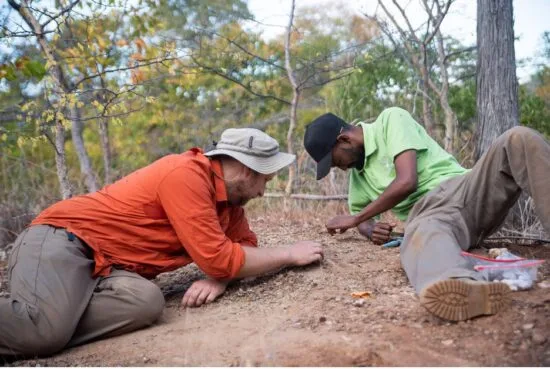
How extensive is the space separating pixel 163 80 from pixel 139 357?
356 inches

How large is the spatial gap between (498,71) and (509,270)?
8.46ft

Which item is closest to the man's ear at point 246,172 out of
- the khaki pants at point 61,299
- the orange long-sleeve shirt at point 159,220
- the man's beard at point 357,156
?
the orange long-sleeve shirt at point 159,220

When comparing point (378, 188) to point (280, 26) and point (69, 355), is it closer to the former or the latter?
point (69, 355)

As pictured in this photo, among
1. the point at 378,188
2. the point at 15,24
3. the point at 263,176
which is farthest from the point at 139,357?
the point at 15,24

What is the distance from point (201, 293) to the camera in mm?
3250

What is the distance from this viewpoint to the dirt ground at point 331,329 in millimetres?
2207

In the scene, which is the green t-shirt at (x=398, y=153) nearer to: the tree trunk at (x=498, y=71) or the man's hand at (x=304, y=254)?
the man's hand at (x=304, y=254)

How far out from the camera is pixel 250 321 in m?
2.86

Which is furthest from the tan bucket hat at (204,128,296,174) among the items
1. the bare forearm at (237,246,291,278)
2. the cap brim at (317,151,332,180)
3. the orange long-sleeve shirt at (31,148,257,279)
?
the cap brim at (317,151,332,180)

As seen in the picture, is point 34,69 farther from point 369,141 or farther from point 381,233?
point 381,233

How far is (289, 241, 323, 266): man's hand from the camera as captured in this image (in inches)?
135

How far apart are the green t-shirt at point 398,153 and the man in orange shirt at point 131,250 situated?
816 mm

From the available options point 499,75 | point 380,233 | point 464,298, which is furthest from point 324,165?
point 499,75

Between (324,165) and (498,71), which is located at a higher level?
(498,71)
